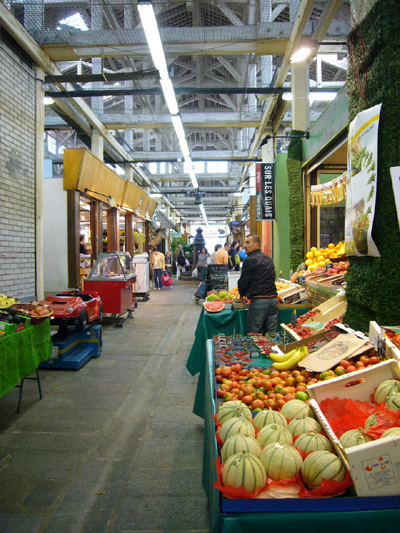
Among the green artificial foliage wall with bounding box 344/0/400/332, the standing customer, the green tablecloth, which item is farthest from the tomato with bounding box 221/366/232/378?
the standing customer

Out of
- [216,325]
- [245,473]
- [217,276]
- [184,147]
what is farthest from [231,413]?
[184,147]

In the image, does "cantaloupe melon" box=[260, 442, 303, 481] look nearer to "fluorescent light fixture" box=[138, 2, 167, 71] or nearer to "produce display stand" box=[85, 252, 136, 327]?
"fluorescent light fixture" box=[138, 2, 167, 71]

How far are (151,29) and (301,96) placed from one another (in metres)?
4.65

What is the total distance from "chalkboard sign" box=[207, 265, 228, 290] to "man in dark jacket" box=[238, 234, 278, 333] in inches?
249

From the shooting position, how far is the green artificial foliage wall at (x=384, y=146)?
10.7 feet

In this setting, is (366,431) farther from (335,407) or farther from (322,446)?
(335,407)

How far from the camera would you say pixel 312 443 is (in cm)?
160

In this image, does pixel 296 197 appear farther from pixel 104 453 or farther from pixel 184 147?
pixel 104 453

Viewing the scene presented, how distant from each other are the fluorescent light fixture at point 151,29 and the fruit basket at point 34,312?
14.0 feet

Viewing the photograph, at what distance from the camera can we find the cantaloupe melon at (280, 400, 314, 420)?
1.93m

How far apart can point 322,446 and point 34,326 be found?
3.59m

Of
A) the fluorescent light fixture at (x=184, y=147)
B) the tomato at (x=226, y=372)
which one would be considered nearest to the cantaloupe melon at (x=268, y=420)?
the tomato at (x=226, y=372)

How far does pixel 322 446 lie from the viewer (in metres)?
1.59

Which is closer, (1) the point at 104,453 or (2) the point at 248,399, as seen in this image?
(2) the point at 248,399
